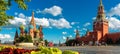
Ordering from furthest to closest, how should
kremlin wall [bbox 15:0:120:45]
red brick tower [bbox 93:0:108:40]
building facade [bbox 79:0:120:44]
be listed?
red brick tower [bbox 93:0:108:40]
kremlin wall [bbox 15:0:120:45]
building facade [bbox 79:0:120:44]

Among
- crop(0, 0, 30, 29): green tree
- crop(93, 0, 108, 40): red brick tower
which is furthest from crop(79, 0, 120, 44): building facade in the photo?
crop(0, 0, 30, 29): green tree

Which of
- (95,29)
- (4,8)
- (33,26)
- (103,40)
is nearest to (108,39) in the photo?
(103,40)

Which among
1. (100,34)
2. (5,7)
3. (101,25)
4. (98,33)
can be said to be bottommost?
(5,7)

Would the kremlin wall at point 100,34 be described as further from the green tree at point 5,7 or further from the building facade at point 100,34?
the green tree at point 5,7

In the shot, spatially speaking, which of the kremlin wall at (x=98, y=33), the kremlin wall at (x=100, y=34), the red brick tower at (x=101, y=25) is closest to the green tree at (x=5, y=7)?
the kremlin wall at (x=100, y=34)

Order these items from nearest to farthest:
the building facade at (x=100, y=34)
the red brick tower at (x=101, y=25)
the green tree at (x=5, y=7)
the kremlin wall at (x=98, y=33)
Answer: the green tree at (x=5, y=7) → the building facade at (x=100, y=34) → the kremlin wall at (x=98, y=33) → the red brick tower at (x=101, y=25)

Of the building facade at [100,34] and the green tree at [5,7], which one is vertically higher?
the building facade at [100,34]

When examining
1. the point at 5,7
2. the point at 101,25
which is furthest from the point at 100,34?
the point at 5,7

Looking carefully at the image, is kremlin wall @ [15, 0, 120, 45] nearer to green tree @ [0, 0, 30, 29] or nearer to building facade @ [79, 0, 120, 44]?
building facade @ [79, 0, 120, 44]

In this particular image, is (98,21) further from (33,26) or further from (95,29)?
(33,26)

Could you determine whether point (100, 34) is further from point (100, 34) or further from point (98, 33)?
point (98, 33)

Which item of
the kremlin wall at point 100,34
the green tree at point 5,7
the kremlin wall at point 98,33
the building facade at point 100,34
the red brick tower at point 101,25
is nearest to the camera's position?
the green tree at point 5,7

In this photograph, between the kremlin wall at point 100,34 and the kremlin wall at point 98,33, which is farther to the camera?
the kremlin wall at point 98,33

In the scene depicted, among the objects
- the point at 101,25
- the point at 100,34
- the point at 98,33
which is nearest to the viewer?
the point at 98,33
